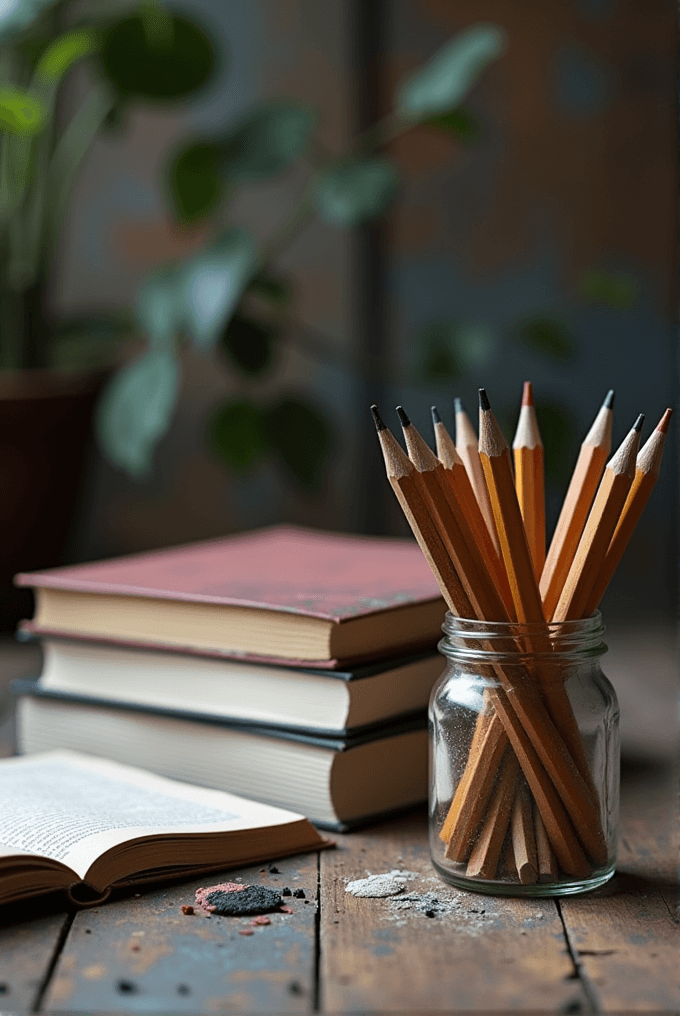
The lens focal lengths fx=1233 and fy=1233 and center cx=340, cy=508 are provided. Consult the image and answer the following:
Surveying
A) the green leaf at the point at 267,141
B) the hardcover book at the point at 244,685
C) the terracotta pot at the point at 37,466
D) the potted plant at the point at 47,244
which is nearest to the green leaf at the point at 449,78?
the green leaf at the point at 267,141

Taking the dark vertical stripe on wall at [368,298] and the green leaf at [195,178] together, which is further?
the dark vertical stripe on wall at [368,298]

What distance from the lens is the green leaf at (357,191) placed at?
1.26 meters

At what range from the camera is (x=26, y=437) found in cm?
125

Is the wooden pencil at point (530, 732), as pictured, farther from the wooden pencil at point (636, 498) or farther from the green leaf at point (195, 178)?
the green leaf at point (195, 178)

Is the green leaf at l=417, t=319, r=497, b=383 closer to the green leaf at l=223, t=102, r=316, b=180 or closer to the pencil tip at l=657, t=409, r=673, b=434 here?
the green leaf at l=223, t=102, r=316, b=180

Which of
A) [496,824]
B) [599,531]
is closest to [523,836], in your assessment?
[496,824]

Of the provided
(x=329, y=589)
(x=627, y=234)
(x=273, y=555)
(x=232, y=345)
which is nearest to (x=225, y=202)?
(x=232, y=345)

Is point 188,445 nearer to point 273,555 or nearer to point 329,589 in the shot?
point 273,555

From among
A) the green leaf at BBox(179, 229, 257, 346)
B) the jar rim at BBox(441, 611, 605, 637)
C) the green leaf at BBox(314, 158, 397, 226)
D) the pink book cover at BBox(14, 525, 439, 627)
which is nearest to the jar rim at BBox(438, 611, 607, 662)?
the jar rim at BBox(441, 611, 605, 637)

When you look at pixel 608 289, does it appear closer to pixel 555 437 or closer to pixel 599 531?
pixel 555 437

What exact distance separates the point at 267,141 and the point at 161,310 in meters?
0.22

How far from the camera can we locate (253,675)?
0.70m

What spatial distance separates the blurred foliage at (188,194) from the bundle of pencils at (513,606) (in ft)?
2.18

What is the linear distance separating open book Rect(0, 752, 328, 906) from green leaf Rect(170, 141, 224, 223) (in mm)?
760
